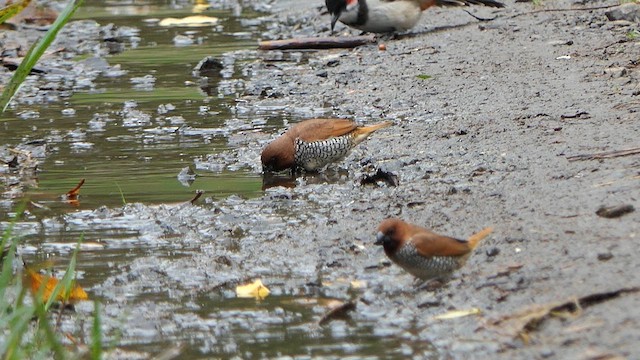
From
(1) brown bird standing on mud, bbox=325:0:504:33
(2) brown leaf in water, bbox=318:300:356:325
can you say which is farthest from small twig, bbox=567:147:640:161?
(1) brown bird standing on mud, bbox=325:0:504:33

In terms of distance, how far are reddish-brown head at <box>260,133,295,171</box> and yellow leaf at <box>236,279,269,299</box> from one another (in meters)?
2.26

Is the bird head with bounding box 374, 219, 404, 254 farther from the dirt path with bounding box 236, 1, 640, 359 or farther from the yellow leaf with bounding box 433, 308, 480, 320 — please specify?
the yellow leaf with bounding box 433, 308, 480, 320

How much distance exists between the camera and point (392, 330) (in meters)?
4.28

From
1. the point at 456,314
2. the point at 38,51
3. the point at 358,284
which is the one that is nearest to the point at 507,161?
the point at 358,284

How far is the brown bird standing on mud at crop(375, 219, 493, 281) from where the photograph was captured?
462cm

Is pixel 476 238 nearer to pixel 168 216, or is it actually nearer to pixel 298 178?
pixel 168 216

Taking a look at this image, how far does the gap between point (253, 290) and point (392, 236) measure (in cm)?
61

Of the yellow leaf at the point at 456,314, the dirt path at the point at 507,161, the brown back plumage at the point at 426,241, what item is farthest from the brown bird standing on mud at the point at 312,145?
the yellow leaf at the point at 456,314

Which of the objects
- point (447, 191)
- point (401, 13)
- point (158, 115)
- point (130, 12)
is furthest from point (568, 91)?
point (130, 12)

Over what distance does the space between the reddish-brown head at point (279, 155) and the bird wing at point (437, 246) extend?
2514mm

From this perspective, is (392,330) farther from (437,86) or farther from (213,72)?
(213,72)

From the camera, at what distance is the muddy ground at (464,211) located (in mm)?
4223

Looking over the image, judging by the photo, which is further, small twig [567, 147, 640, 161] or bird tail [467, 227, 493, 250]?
small twig [567, 147, 640, 161]

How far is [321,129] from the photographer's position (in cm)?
725
